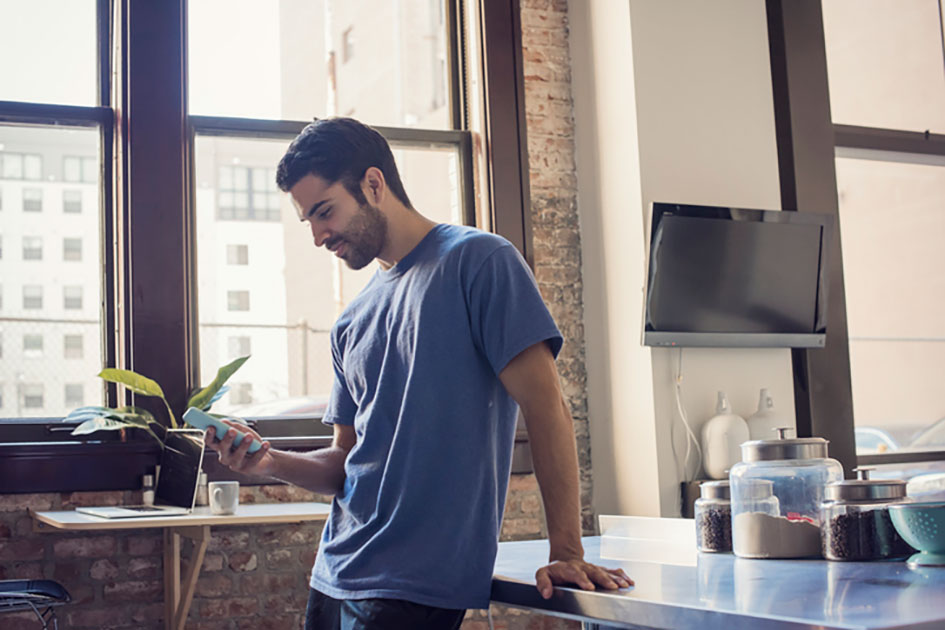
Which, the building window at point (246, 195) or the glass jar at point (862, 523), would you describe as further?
the building window at point (246, 195)

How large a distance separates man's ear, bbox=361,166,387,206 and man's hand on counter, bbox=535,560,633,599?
2.32 feet

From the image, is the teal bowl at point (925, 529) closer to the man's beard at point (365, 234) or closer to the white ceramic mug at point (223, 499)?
the man's beard at point (365, 234)

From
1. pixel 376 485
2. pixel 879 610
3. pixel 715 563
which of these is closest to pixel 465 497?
pixel 376 485

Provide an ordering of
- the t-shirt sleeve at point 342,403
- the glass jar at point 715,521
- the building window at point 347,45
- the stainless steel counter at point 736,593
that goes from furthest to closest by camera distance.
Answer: the building window at point 347,45 → the t-shirt sleeve at point 342,403 → the glass jar at point 715,521 → the stainless steel counter at point 736,593

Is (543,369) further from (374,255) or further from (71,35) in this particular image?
(71,35)

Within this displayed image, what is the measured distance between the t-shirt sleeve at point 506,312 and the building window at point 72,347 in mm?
2512

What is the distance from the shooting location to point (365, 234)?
5.81ft

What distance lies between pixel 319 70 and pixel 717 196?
168cm

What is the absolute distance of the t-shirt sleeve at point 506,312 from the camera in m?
1.53

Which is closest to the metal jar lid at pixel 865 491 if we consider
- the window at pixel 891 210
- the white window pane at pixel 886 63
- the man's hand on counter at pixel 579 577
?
the man's hand on counter at pixel 579 577

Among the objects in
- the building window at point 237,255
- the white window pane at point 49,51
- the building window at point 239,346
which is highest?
the white window pane at point 49,51

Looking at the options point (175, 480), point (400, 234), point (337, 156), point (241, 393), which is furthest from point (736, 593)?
point (241, 393)

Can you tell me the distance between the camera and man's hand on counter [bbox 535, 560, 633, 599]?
4.47 ft

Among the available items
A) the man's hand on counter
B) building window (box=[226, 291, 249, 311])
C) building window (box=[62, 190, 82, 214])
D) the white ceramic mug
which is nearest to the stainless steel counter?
the man's hand on counter
